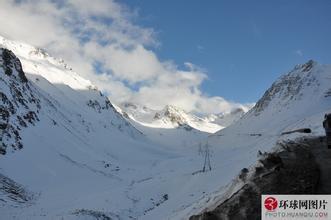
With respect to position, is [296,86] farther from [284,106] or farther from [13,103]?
[13,103]

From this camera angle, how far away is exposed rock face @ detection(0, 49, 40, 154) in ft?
235

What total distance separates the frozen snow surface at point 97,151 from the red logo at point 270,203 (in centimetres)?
272

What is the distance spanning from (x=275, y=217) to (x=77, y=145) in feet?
300

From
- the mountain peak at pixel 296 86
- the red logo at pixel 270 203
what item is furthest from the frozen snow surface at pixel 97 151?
the red logo at pixel 270 203

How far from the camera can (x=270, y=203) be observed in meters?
14.9

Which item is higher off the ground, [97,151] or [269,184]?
[97,151]

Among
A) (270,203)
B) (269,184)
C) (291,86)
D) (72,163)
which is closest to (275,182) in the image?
(269,184)

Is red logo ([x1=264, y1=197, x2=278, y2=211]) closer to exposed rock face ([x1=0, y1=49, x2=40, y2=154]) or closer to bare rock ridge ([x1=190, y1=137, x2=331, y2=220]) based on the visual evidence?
bare rock ridge ([x1=190, y1=137, x2=331, y2=220])

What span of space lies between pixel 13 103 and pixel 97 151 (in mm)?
33636

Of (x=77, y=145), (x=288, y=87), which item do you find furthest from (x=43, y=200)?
(x=288, y=87)

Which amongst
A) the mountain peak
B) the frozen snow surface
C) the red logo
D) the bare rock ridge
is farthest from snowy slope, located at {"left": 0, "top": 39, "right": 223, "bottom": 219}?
the mountain peak

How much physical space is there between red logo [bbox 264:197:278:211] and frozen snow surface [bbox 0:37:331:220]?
272 centimetres

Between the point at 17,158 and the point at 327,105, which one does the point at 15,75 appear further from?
the point at 327,105

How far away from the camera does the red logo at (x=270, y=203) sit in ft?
48.3
